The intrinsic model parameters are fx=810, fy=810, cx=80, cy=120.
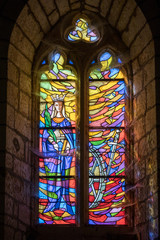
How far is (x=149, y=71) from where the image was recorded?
8.02m

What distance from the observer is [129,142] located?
841cm

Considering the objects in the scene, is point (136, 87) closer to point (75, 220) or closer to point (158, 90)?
point (158, 90)

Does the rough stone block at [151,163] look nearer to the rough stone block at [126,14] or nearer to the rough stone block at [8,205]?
the rough stone block at [8,205]

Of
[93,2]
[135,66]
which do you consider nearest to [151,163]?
[135,66]

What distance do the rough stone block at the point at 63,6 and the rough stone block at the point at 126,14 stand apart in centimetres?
59

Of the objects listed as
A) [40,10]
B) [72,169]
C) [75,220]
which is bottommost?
[75,220]

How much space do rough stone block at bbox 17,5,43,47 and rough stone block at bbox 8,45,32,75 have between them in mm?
238

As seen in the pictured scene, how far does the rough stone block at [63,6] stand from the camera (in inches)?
336

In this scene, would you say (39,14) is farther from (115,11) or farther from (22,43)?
(115,11)

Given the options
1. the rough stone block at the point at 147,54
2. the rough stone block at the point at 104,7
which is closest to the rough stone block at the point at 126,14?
the rough stone block at the point at 104,7

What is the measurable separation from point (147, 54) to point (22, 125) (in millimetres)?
1447

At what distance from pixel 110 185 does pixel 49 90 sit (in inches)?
48.1

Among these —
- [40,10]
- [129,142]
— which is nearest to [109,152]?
[129,142]

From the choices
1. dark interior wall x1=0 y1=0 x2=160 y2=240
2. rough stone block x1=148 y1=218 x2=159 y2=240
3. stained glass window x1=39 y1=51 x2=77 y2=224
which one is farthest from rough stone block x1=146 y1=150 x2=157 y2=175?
stained glass window x1=39 y1=51 x2=77 y2=224
